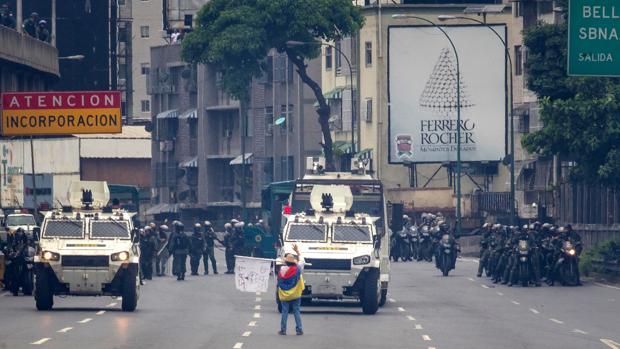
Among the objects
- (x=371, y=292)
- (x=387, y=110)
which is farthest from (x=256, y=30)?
(x=371, y=292)

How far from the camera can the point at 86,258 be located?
116ft

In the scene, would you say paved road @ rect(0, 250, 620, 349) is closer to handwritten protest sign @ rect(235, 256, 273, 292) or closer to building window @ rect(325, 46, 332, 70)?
handwritten protest sign @ rect(235, 256, 273, 292)

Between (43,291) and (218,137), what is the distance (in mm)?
76281

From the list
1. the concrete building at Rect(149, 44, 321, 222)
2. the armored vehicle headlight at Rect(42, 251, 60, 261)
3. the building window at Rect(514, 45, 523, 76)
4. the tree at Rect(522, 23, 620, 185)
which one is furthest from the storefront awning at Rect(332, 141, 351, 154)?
the armored vehicle headlight at Rect(42, 251, 60, 261)

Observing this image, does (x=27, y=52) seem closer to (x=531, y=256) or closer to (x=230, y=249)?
(x=230, y=249)

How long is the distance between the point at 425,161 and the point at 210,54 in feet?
38.0

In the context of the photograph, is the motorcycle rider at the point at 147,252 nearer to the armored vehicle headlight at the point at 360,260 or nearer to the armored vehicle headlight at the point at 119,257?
the armored vehicle headlight at the point at 119,257

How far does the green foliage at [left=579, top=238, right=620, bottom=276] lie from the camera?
1934 inches

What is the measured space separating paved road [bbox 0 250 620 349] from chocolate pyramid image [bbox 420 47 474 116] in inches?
1300

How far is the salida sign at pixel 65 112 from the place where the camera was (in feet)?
175

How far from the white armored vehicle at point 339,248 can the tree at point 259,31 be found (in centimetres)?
4062

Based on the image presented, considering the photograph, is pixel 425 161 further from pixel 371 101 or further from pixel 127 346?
pixel 127 346

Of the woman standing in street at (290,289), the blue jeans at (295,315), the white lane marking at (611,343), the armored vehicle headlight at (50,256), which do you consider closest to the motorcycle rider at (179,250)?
the armored vehicle headlight at (50,256)

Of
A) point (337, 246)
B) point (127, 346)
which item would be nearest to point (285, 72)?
point (337, 246)
